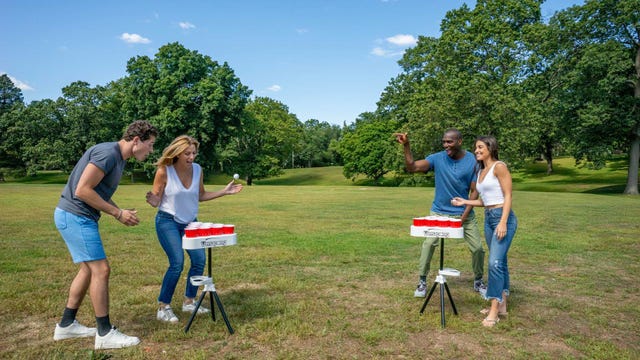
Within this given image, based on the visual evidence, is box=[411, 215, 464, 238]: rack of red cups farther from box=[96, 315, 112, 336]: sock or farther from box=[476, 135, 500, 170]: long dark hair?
box=[96, 315, 112, 336]: sock

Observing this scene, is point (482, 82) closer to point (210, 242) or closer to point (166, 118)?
point (166, 118)

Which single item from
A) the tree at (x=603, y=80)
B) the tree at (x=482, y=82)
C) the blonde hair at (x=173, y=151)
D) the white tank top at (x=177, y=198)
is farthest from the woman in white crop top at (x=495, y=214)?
the tree at (x=482, y=82)

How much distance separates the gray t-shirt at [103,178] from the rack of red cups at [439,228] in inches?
141

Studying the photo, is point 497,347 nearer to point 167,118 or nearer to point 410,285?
point 410,285

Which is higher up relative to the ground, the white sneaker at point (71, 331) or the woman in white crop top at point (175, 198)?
the woman in white crop top at point (175, 198)

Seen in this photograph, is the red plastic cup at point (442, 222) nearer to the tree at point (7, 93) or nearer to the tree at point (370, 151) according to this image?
the tree at point (370, 151)

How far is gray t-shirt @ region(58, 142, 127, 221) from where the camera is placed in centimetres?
445

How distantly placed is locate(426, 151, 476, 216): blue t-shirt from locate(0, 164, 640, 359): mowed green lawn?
1.44 meters

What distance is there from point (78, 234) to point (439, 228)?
410cm

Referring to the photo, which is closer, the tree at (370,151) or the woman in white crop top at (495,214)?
the woman in white crop top at (495,214)

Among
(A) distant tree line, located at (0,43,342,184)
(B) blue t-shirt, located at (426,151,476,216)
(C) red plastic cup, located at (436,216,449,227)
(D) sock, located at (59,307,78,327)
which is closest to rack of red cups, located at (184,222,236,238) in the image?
(D) sock, located at (59,307,78,327)

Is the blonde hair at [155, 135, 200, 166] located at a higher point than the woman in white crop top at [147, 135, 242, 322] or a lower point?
higher

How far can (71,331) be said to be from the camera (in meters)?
4.94

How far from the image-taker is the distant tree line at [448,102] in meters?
32.1
